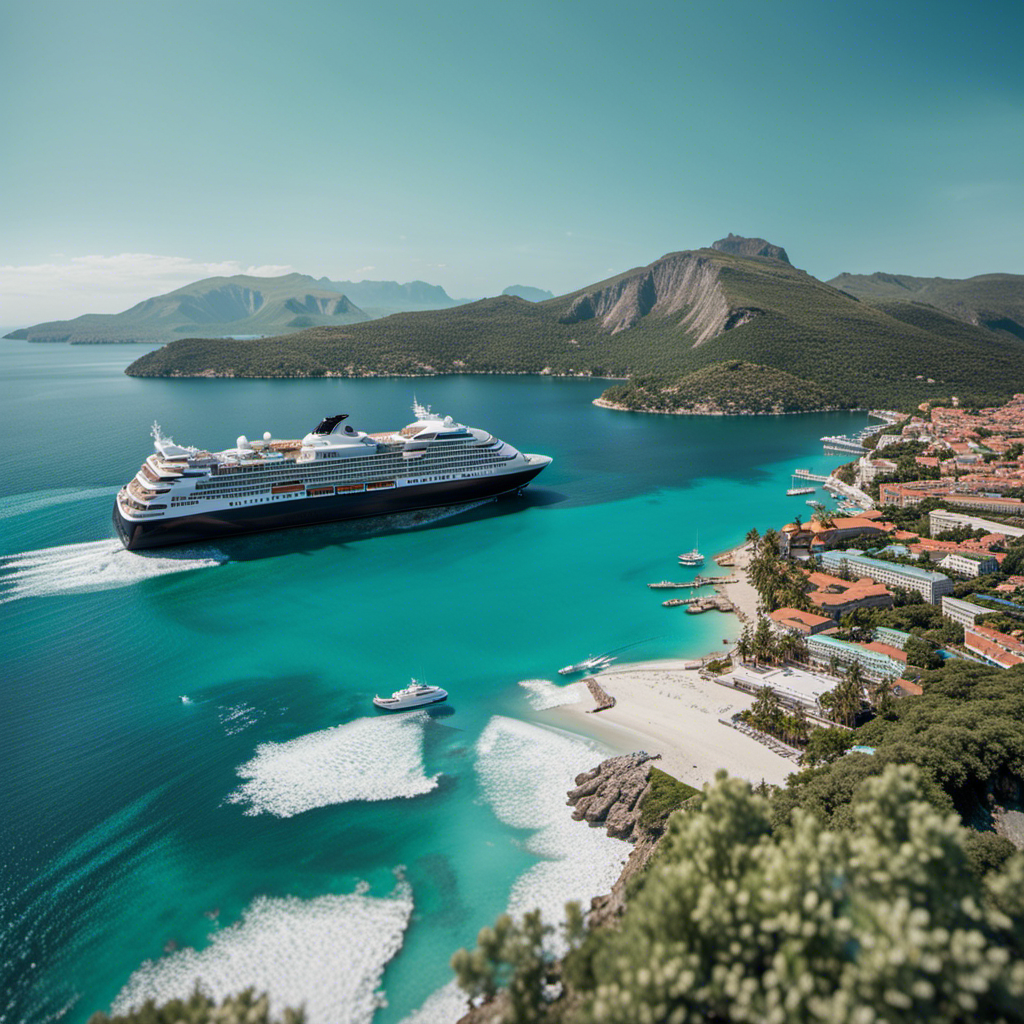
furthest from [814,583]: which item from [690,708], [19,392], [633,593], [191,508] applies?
[19,392]

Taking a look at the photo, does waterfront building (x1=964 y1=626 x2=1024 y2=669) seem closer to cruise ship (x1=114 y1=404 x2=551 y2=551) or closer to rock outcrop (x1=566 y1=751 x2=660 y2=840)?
rock outcrop (x1=566 y1=751 x2=660 y2=840)

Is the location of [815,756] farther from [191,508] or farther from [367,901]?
[191,508]

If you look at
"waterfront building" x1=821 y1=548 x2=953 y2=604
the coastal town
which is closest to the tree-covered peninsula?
the coastal town

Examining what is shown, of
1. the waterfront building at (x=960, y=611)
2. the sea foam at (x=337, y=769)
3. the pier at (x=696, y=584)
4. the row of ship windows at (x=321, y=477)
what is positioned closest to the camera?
the sea foam at (x=337, y=769)

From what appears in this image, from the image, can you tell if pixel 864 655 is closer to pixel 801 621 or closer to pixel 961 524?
pixel 801 621

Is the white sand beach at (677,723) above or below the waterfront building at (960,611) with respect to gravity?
below

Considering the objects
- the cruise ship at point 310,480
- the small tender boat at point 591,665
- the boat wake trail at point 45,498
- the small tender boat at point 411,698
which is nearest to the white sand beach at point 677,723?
the small tender boat at point 591,665

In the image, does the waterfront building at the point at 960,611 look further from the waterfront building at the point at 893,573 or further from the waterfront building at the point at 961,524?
the waterfront building at the point at 961,524
